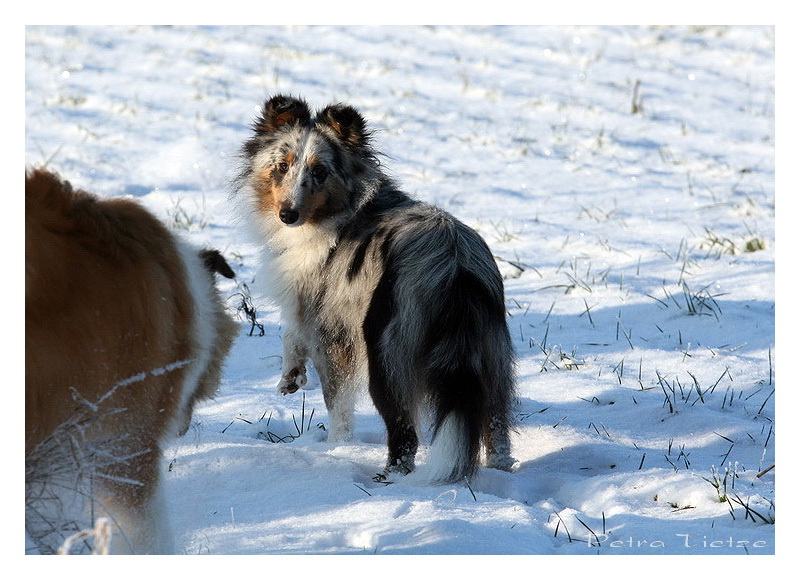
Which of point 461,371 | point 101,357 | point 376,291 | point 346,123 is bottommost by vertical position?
point 461,371

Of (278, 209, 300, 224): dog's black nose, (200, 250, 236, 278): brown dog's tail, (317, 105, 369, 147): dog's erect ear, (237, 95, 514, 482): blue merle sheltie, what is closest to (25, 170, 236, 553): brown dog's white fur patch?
(200, 250, 236, 278): brown dog's tail

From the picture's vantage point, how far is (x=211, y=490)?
3.82 metres

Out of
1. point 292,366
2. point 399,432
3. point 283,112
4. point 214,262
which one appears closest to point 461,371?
point 399,432

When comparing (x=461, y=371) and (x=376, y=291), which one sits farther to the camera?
(x=376, y=291)

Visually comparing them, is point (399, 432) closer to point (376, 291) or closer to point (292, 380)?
point (376, 291)

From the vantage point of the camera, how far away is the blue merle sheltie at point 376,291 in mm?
3924

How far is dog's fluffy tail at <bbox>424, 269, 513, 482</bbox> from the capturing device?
Answer: 384 cm

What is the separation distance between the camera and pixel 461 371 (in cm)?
390

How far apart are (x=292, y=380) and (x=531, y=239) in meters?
3.70

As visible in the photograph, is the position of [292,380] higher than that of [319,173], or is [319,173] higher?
[319,173]

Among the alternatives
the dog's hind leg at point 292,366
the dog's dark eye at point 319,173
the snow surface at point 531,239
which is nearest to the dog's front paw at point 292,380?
the dog's hind leg at point 292,366

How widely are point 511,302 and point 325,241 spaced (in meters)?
2.33

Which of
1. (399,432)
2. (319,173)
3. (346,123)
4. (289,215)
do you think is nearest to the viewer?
(399,432)

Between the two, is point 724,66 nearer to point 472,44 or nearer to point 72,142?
point 472,44
